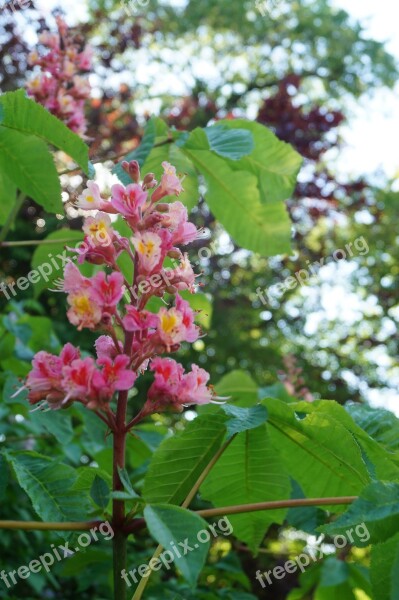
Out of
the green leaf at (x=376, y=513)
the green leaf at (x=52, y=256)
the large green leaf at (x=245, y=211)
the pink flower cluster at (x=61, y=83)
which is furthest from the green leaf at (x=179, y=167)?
the green leaf at (x=376, y=513)

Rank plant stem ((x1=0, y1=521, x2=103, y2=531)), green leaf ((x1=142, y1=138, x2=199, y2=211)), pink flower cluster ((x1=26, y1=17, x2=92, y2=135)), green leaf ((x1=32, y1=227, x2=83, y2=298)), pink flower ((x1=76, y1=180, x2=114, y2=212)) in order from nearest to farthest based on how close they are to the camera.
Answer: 1. plant stem ((x1=0, y1=521, x2=103, y2=531))
2. pink flower ((x1=76, y1=180, x2=114, y2=212))
3. green leaf ((x1=142, y1=138, x2=199, y2=211))
4. green leaf ((x1=32, y1=227, x2=83, y2=298))
5. pink flower cluster ((x1=26, y1=17, x2=92, y2=135))

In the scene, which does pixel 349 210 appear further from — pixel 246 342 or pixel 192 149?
pixel 192 149

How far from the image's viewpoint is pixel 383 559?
100 centimetres

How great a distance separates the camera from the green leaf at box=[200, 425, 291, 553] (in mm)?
1284

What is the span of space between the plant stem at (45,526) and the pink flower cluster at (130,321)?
6.7 inches

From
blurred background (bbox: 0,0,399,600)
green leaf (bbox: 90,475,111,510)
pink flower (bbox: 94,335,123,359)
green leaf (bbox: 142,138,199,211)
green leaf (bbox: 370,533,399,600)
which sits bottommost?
blurred background (bbox: 0,0,399,600)

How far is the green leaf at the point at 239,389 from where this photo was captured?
251 cm

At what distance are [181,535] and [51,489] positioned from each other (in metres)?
0.39

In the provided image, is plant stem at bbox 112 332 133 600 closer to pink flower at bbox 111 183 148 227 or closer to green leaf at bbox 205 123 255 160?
pink flower at bbox 111 183 148 227

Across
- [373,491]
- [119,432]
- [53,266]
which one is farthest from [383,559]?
[53,266]

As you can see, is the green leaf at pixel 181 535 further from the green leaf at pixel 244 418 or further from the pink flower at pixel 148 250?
the pink flower at pixel 148 250

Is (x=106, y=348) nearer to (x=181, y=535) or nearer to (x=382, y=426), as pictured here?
(x=181, y=535)

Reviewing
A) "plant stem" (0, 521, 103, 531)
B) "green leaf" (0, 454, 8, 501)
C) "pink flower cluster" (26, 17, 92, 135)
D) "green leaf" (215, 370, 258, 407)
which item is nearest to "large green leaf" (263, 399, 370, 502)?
"plant stem" (0, 521, 103, 531)

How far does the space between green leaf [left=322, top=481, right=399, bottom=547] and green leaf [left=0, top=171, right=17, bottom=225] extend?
1.31 meters
